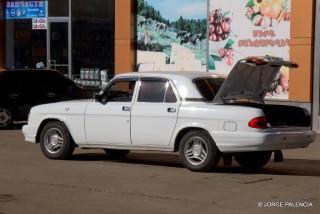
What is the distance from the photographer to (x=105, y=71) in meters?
21.8

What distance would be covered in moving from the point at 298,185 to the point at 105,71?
41.9 ft

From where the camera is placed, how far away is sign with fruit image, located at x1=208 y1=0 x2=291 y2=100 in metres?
18.0

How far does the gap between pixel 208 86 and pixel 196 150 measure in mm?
1130

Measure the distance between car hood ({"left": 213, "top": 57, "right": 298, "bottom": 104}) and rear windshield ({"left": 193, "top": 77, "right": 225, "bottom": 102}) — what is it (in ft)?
1.09

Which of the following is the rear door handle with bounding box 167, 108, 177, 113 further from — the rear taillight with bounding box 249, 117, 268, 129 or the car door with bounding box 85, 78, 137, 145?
the rear taillight with bounding box 249, 117, 268, 129

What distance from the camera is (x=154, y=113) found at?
11.3 meters

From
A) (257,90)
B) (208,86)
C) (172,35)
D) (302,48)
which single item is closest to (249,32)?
(302,48)

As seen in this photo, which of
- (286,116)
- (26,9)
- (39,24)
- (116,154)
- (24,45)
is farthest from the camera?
(24,45)

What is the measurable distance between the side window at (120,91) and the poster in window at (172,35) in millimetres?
7516

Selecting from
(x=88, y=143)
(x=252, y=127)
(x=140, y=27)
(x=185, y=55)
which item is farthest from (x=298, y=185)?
(x=140, y=27)

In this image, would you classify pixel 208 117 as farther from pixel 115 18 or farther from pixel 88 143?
pixel 115 18

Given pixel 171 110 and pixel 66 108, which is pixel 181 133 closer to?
pixel 171 110

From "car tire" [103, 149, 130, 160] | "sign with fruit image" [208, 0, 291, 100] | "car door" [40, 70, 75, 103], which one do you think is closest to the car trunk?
"car tire" [103, 149, 130, 160]

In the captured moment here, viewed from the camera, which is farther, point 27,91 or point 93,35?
point 93,35
